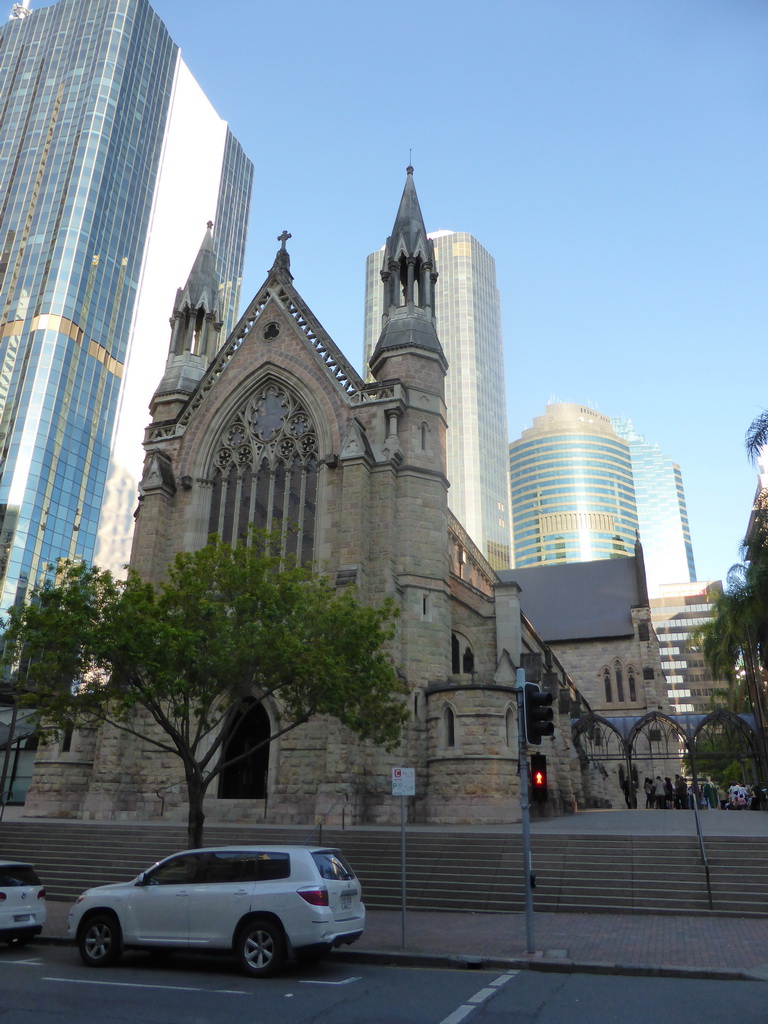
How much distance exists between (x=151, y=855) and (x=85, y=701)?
4.35 meters

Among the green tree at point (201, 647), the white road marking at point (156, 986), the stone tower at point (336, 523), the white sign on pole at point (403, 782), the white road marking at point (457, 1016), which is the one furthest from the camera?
the stone tower at point (336, 523)

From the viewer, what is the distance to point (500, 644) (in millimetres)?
28312

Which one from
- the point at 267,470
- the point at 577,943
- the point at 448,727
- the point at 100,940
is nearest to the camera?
the point at 100,940

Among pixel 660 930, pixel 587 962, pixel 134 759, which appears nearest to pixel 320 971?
pixel 587 962

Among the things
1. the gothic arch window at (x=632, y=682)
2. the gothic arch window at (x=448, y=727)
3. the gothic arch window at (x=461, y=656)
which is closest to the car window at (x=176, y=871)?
the gothic arch window at (x=448, y=727)

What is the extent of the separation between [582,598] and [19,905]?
5013cm

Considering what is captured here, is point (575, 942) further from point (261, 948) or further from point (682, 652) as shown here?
point (682, 652)

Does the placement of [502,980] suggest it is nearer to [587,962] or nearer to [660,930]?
[587,962]

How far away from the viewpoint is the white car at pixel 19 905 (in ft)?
37.8

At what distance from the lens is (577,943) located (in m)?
11.4

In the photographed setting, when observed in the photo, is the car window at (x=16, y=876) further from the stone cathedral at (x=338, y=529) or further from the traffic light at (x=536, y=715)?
the stone cathedral at (x=338, y=529)

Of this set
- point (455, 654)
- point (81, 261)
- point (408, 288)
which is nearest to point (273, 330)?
point (408, 288)

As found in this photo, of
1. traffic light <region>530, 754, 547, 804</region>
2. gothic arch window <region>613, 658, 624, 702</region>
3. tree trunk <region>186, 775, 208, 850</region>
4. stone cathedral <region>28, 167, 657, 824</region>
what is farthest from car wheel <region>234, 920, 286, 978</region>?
gothic arch window <region>613, 658, 624, 702</region>

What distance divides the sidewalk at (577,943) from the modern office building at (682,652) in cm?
12374
